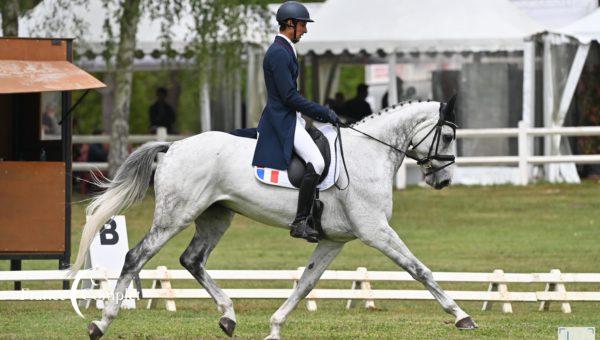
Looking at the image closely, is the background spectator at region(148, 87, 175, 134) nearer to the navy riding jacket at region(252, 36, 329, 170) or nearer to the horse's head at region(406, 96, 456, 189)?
the horse's head at region(406, 96, 456, 189)

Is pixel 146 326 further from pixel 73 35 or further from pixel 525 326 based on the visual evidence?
pixel 73 35

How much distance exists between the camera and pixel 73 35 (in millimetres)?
25281

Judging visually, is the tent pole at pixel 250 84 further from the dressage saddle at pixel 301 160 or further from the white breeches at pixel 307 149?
the white breeches at pixel 307 149

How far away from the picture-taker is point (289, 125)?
422 inches

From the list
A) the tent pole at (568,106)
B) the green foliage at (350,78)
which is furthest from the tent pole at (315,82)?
the green foliage at (350,78)

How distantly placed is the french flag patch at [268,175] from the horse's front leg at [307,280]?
698 mm

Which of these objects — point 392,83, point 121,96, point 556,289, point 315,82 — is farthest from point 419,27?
point 556,289

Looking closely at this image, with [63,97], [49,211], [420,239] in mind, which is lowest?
[420,239]

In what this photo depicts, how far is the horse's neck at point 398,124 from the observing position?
11047mm

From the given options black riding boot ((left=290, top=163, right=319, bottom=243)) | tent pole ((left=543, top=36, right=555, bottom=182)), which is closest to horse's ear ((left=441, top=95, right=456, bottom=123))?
black riding boot ((left=290, top=163, right=319, bottom=243))

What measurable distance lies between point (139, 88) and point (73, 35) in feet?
72.0

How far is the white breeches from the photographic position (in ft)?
34.9

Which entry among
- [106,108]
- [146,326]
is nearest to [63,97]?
[146,326]

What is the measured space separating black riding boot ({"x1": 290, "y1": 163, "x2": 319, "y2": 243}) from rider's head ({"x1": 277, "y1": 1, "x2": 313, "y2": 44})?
113 centimetres
